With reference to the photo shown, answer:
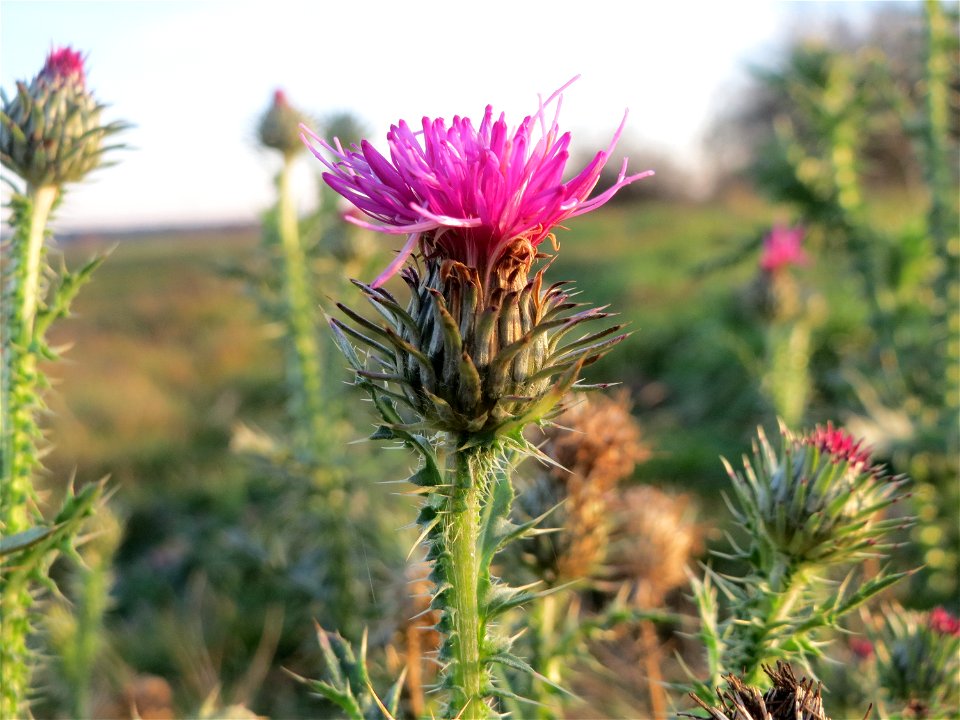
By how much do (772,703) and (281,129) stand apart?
14.9ft

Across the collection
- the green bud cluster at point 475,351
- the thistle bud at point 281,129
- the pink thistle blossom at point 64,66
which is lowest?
the green bud cluster at point 475,351

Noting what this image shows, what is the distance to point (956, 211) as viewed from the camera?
5.42m

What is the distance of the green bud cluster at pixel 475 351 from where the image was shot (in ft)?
5.17

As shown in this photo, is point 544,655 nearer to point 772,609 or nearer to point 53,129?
point 772,609

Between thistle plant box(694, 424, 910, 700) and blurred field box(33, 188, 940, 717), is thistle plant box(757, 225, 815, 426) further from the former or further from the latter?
thistle plant box(694, 424, 910, 700)

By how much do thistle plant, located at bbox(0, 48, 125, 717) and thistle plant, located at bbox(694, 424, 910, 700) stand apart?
180 centimetres

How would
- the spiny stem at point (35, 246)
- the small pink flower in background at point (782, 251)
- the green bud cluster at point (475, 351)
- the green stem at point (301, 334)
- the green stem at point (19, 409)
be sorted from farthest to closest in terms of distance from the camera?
the small pink flower in background at point (782, 251), the green stem at point (301, 334), the spiny stem at point (35, 246), the green stem at point (19, 409), the green bud cluster at point (475, 351)

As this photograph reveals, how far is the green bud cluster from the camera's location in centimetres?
158

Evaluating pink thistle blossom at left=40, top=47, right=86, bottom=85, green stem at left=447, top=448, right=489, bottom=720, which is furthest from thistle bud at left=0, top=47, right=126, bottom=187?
green stem at left=447, top=448, right=489, bottom=720

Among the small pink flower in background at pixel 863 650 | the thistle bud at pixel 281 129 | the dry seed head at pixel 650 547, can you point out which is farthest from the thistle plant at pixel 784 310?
the thistle bud at pixel 281 129

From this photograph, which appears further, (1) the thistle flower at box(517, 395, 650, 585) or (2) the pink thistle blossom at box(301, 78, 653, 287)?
(1) the thistle flower at box(517, 395, 650, 585)

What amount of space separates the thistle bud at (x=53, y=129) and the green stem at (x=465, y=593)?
1557 millimetres

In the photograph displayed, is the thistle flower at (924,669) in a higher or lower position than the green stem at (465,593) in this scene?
lower

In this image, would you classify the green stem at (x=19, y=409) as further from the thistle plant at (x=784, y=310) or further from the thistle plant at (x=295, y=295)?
the thistle plant at (x=784, y=310)
